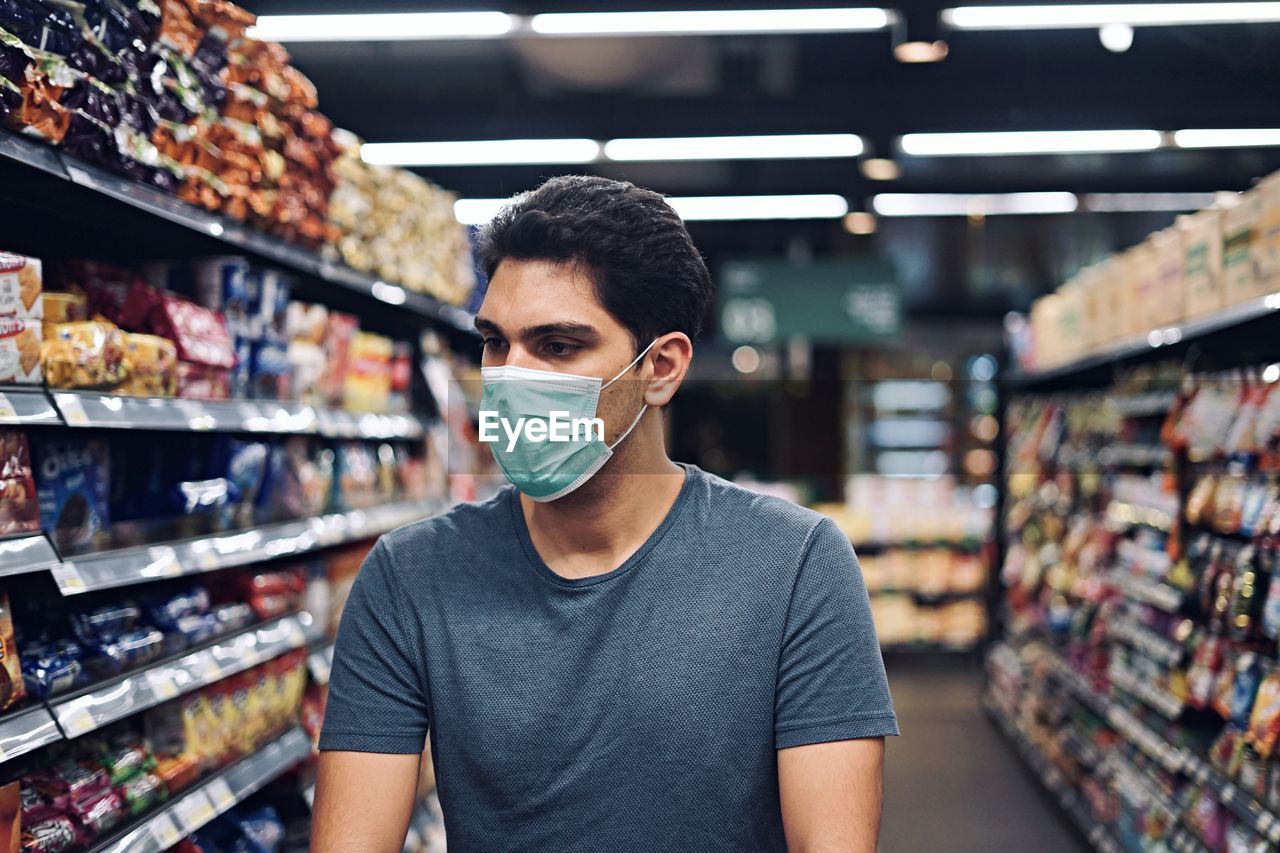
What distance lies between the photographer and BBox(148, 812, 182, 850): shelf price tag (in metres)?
2.33

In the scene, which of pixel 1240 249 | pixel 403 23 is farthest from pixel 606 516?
pixel 403 23

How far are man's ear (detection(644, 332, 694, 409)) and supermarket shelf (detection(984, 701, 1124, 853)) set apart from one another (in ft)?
11.8

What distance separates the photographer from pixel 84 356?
2.19 meters

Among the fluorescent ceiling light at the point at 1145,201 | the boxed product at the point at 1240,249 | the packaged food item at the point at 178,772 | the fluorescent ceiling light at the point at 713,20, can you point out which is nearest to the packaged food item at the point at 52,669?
the packaged food item at the point at 178,772

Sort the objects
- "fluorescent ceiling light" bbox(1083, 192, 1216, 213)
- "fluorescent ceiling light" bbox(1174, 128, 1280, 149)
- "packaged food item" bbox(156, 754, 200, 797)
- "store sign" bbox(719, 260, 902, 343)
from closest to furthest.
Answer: "packaged food item" bbox(156, 754, 200, 797) → "fluorescent ceiling light" bbox(1174, 128, 1280, 149) → "fluorescent ceiling light" bbox(1083, 192, 1216, 213) → "store sign" bbox(719, 260, 902, 343)

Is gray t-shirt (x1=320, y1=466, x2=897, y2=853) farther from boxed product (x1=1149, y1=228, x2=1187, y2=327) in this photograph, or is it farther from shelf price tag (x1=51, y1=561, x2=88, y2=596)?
boxed product (x1=1149, y1=228, x2=1187, y2=327)

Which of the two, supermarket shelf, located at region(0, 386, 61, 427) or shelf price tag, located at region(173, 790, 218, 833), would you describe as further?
shelf price tag, located at region(173, 790, 218, 833)

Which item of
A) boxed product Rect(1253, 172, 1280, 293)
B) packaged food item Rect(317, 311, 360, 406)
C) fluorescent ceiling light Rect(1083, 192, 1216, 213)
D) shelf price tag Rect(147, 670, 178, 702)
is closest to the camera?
shelf price tag Rect(147, 670, 178, 702)

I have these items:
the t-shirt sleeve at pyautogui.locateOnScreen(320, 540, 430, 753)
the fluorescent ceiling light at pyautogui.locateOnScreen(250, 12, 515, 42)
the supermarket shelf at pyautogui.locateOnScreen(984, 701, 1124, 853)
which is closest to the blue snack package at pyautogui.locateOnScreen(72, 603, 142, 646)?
the t-shirt sleeve at pyautogui.locateOnScreen(320, 540, 430, 753)

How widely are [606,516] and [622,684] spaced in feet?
0.80

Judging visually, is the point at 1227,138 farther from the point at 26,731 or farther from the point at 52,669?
the point at 26,731

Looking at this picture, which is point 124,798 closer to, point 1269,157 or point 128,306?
point 128,306

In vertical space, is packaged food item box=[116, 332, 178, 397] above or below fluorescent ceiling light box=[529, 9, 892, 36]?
below

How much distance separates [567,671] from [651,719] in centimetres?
13
